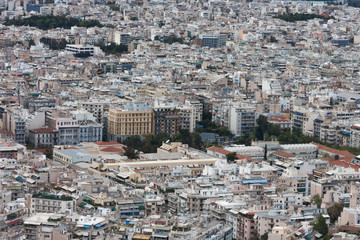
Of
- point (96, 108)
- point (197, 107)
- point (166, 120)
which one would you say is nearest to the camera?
point (166, 120)

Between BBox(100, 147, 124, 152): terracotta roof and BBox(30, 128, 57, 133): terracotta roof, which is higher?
BBox(30, 128, 57, 133): terracotta roof

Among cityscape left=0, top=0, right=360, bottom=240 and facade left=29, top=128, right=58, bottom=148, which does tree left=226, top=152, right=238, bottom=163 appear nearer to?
cityscape left=0, top=0, right=360, bottom=240

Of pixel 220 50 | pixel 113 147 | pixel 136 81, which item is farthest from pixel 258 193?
pixel 220 50

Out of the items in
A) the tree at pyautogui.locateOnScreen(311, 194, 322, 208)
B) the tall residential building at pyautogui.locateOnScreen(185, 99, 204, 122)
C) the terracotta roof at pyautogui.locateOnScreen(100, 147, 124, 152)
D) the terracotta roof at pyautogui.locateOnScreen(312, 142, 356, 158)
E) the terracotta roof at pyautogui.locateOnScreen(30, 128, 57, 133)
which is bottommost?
the tree at pyautogui.locateOnScreen(311, 194, 322, 208)

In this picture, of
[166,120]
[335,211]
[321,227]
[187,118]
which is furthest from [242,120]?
[321,227]

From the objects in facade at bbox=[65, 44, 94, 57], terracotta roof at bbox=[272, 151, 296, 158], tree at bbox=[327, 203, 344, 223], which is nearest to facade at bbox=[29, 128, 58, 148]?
terracotta roof at bbox=[272, 151, 296, 158]

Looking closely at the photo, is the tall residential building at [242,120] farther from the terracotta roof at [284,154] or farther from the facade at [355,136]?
the terracotta roof at [284,154]

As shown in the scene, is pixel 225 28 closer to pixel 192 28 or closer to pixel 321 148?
pixel 192 28

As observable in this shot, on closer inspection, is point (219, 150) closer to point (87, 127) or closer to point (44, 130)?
point (87, 127)
